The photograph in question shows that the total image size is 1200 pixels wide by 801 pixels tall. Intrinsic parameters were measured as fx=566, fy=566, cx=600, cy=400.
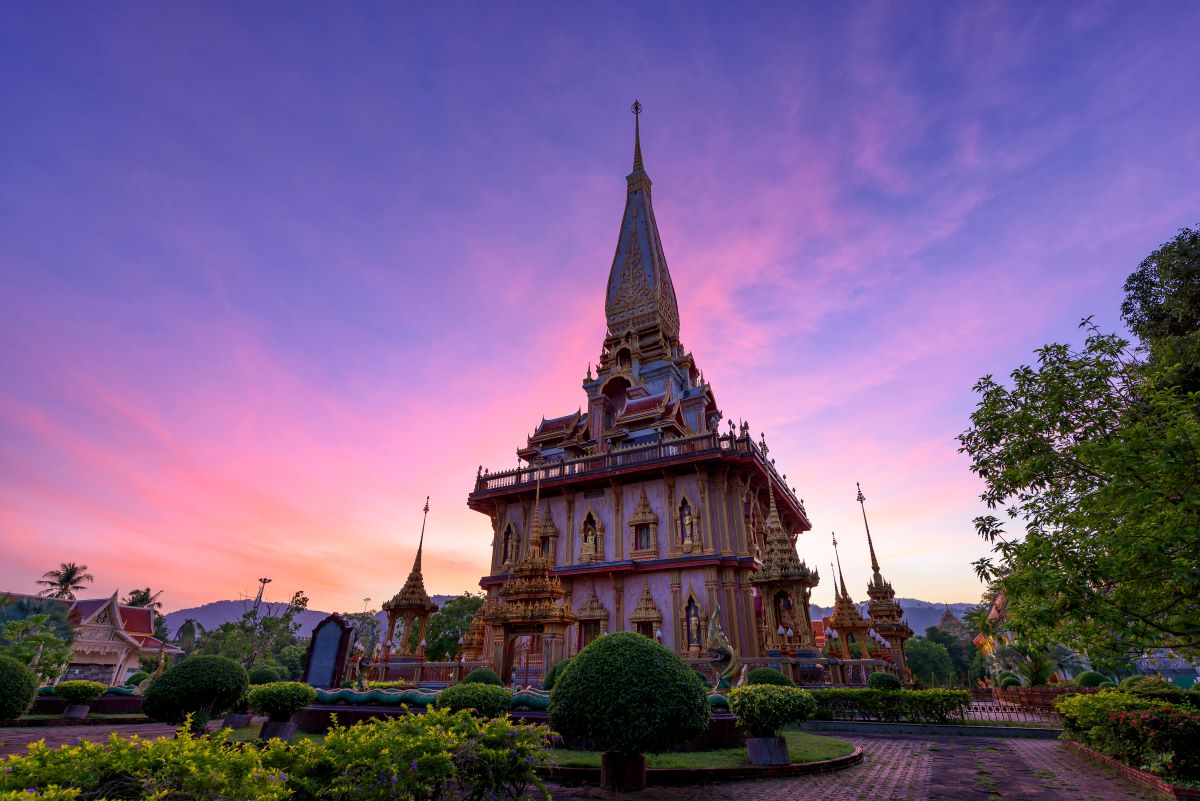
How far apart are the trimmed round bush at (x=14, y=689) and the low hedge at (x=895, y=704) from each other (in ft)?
62.1

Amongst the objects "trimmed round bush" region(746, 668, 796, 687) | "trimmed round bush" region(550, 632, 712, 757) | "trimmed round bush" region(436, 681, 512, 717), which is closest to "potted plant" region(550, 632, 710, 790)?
"trimmed round bush" region(550, 632, 712, 757)

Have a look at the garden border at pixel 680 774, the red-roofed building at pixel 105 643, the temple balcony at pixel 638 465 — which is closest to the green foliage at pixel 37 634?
the red-roofed building at pixel 105 643

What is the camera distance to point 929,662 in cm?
5741

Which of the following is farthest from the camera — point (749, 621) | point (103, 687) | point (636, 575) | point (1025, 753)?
point (636, 575)

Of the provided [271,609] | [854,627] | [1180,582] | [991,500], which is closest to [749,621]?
Answer: [854,627]

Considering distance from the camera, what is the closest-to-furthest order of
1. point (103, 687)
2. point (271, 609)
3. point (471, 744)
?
point (471, 744) → point (103, 687) → point (271, 609)

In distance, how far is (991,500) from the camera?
33.6 ft

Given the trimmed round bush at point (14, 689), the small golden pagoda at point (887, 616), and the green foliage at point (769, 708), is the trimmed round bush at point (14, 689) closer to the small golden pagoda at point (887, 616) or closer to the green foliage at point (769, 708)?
the green foliage at point (769, 708)

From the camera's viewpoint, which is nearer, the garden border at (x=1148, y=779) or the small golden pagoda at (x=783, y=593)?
the garden border at (x=1148, y=779)

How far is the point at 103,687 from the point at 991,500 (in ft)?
79.8

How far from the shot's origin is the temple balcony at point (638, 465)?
2524 cm

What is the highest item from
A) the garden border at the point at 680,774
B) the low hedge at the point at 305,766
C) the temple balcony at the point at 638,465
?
the temple balcony at the point at 638,465

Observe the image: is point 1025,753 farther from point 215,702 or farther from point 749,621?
point 215,702

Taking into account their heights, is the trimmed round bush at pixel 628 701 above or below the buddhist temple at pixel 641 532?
below
